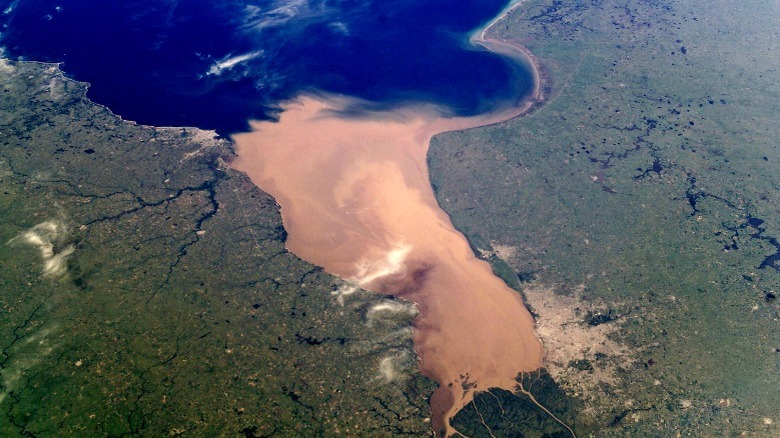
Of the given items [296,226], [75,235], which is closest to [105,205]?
[75,235]

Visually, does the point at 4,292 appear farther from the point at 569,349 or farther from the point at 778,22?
the point at 778,22

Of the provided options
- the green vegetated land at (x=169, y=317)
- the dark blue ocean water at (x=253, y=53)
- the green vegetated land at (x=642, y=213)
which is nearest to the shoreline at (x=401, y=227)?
the green vegetated land at (x=642, y=213)

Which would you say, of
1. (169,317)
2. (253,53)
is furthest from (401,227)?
(253,53)

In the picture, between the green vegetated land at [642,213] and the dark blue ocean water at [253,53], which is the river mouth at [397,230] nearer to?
the green vegetated land at [642,213]

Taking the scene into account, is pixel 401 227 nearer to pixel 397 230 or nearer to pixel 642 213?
pixel 397 230

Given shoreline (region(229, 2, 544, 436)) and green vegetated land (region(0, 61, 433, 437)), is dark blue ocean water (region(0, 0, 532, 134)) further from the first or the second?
green vegetated land (region(0, 61, 433, 437))
